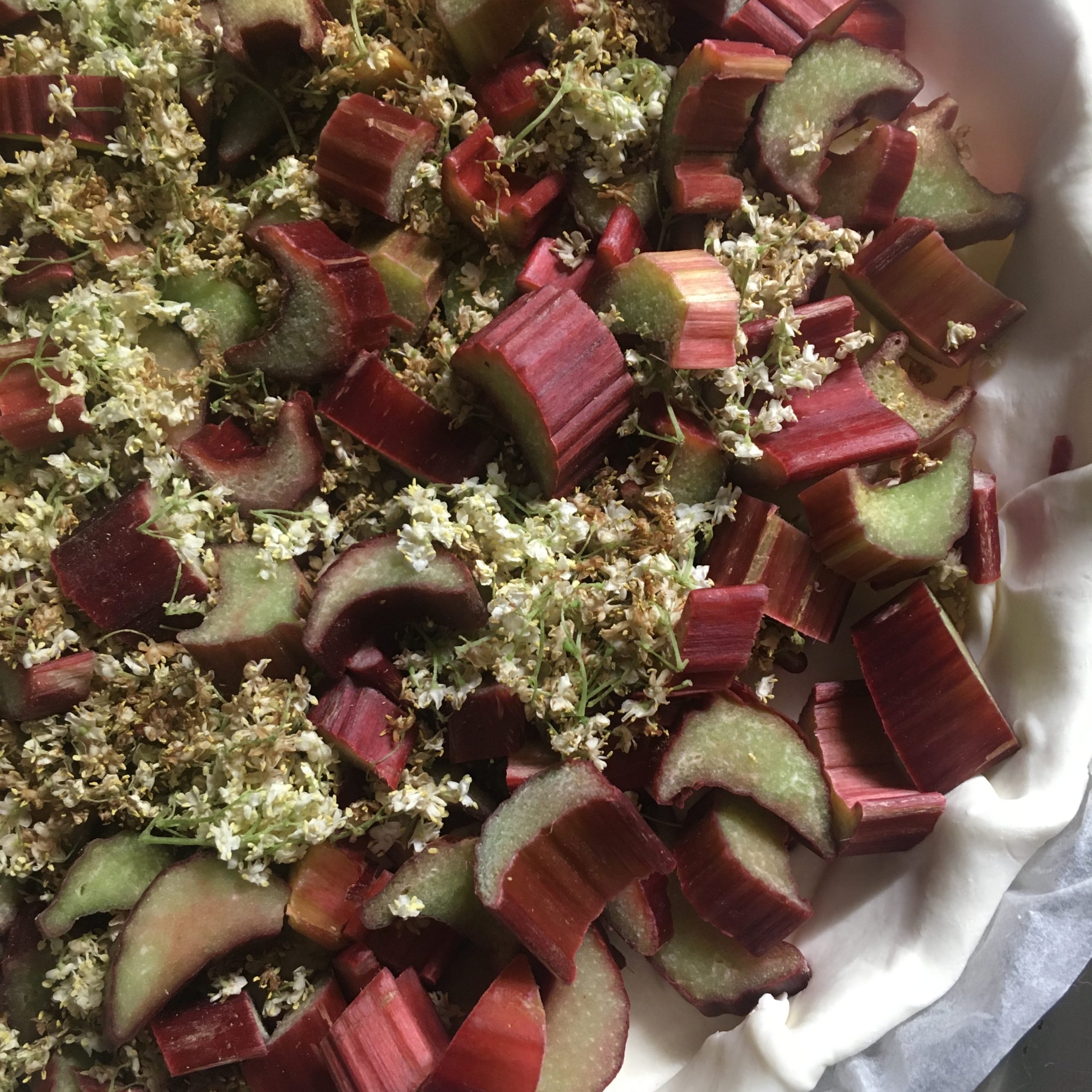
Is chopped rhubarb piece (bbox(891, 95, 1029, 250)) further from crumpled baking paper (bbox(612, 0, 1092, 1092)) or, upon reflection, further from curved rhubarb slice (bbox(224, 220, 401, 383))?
curved rhubarb slice (bbox(224, 220, 401, 383))

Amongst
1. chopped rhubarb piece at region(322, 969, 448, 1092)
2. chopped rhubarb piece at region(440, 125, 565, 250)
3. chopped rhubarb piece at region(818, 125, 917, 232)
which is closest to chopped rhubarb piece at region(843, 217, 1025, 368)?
chopped rhubarb piece at region(818, 125, 917, 232)

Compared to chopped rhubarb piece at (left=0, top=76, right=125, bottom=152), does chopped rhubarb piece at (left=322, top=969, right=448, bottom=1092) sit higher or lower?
lower

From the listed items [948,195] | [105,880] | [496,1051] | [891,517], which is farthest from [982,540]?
[105,880]

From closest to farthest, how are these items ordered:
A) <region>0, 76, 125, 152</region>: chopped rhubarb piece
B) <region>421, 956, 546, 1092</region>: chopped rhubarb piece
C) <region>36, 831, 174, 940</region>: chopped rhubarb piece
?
<region>421, 956, 546, 1092</region>: chopped rhubarb piece
<region>36, 831, 174, 940</region>: chopped rhubarb piece
<region>0, 76, 125, 152</region>: chopped rhubarb piece

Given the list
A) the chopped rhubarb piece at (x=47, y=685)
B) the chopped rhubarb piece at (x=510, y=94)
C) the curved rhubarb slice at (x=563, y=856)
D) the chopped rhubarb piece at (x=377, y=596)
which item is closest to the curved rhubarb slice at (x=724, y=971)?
the curved rhubarb slice at (x=563, y=856)

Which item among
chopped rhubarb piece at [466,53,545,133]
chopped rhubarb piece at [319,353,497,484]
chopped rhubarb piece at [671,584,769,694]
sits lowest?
chopped rhubarb piece at [671,584,769,694]

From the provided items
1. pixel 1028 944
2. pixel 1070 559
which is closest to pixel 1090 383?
pixel 1070 559

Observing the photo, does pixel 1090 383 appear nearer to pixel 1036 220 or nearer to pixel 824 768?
pixel 1036 220
